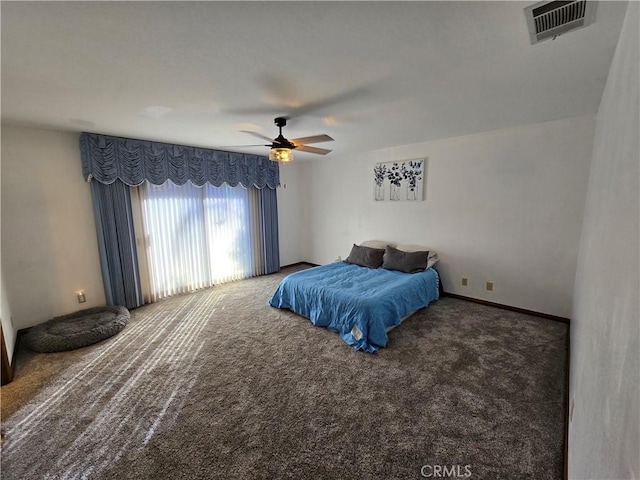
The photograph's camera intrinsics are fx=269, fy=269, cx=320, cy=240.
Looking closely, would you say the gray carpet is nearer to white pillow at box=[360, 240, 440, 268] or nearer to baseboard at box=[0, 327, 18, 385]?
baseboard at box=[0, 327, 18, 385]

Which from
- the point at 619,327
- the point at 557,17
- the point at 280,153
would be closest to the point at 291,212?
the point at 280,153

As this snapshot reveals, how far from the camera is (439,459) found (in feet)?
5.12

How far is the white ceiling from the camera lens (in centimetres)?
127

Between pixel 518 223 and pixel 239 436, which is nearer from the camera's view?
pixel 239 436

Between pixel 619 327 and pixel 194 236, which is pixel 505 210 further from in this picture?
pixel 194 236

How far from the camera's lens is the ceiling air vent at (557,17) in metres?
1.23

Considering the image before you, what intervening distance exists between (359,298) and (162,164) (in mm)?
3270

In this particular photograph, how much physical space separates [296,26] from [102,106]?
207cm

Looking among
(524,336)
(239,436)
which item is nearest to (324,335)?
(239,436)

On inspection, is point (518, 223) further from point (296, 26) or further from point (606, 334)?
point (296, 26)

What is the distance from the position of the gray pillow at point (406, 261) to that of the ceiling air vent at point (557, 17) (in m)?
2.74

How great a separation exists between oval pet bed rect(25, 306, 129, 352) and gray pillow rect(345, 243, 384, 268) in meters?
3.16

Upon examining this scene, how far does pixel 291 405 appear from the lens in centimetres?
197

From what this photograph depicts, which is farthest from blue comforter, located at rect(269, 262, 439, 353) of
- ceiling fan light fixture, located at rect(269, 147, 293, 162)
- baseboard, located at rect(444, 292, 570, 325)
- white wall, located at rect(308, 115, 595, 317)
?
ceiling fan light fixture, located at rect(269, 147, 293, 162)
